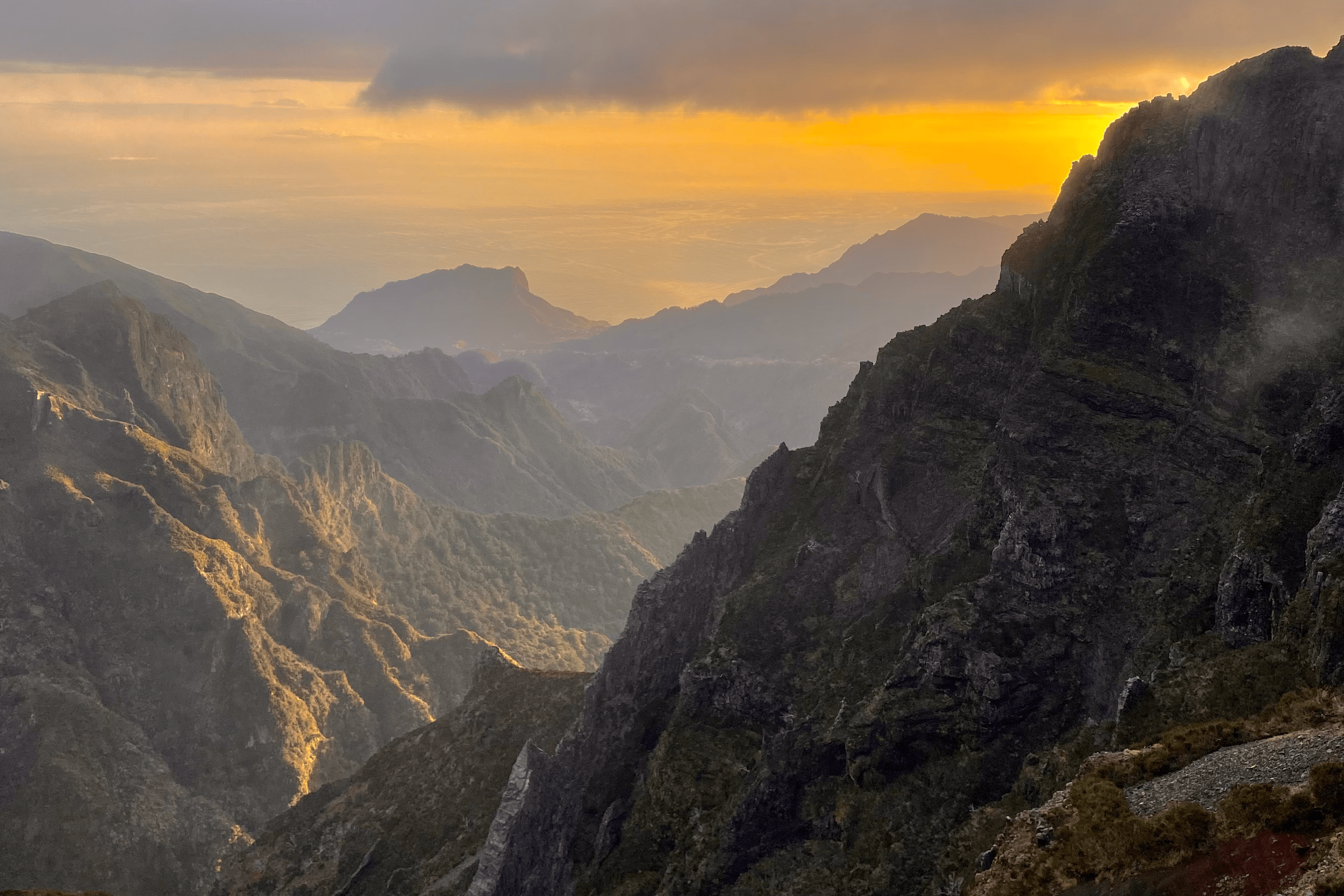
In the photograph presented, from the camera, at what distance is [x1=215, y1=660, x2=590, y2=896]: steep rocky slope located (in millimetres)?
85562

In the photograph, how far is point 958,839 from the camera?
149 feet

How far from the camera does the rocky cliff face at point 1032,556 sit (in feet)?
160

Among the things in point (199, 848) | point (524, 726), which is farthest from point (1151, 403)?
point (199, 848)

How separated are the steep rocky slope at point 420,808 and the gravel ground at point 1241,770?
57951mm

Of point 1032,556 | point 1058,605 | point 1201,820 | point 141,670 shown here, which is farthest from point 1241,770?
point 141,670

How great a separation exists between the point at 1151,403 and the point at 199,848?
458 feet

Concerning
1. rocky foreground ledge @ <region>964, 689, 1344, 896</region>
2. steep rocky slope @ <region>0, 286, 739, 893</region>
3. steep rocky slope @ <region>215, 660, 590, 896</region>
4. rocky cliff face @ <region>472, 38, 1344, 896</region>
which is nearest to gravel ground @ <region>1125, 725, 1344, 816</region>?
rocky foreground ledge @ <region>964, 689, 1344, 896</region>

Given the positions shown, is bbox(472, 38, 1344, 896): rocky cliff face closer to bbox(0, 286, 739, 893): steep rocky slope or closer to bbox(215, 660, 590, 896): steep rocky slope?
bbox(215, 660, 590, 896): steep rocky slope

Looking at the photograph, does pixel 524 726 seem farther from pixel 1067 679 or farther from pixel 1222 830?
pixel 1222 830

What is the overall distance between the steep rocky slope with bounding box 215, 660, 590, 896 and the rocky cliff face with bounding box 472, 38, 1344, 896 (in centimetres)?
1965

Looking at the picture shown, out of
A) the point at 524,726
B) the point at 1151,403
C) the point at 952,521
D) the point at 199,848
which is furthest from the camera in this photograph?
the point at 199,848

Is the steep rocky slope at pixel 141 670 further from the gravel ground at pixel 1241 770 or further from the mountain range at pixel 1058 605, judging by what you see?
the gravel ground at pixel 1241 770

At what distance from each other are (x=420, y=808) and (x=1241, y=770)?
77963mm

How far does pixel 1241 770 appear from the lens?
35219 millimetres
